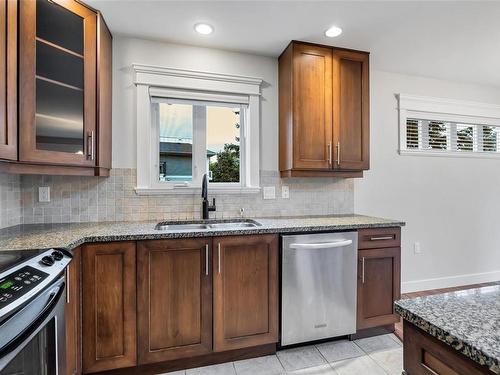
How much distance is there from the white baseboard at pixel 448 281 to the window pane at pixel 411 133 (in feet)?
5.15

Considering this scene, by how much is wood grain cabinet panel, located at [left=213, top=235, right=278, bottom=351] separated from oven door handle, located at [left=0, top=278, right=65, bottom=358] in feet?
2.91

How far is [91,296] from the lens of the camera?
5.33 feet

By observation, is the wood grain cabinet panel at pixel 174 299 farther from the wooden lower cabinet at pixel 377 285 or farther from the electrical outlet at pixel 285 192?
the wooden lower cabinet at pixel 377 285

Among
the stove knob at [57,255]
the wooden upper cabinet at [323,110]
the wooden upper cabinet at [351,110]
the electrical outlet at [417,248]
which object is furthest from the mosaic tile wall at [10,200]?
the electrical outlet at [417,248]

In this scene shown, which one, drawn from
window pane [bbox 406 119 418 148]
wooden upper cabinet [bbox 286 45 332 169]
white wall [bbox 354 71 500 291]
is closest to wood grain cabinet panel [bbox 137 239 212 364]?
wooden upper cabinet [bbox 286 45 332 169]

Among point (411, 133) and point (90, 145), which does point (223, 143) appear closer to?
point (90, 145)

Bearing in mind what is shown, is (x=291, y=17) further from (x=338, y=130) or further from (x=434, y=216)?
(x=434, y=216)

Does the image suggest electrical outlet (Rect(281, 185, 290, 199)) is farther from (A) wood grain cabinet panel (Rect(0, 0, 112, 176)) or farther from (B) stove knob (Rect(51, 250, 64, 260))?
(B) stove knob (Rect(51, 250, 64, 260))

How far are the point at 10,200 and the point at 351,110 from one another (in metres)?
2.81

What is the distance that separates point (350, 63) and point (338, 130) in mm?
639

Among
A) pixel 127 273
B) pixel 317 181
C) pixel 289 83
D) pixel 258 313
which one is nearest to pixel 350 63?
pixel 289 83

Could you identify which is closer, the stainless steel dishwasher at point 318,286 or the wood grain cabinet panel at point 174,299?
the wood grain cabinet panel at point 174,299

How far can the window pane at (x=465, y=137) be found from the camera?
3.30m

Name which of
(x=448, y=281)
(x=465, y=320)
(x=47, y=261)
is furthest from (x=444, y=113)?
(x=47, y=261)
